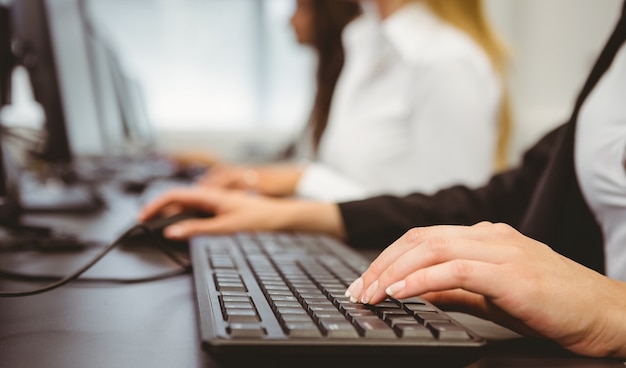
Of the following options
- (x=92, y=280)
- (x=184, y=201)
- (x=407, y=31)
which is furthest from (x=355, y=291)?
(x=407, y=31)

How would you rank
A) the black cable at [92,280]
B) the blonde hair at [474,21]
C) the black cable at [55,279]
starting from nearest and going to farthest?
the black cable at [92,280], the black cable at [55,279], the blonde hair at [474,21]

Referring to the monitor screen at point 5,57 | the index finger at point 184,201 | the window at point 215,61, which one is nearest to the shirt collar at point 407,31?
the index finger at point 184,201

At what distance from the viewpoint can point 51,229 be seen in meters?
0.87

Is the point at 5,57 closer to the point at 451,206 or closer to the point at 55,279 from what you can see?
the point at 55,279

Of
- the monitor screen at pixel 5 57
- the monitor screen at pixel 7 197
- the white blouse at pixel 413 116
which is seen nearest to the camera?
the monitor screen at pixel 7 197

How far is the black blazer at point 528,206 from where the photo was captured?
2.36 ft

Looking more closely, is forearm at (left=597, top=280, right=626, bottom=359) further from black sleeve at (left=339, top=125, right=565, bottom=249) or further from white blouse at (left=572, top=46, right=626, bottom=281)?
black sleeve at (left=339, top=125, right=565, bottom=249)

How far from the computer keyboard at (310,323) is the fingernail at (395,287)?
0.5 inches

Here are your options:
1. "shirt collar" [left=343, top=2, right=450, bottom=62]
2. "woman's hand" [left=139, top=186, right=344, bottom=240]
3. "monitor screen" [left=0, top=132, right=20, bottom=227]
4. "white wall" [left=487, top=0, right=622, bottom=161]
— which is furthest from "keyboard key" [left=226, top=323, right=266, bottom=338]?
"white wall" [left=487, top=0, right=622, bottom=161]

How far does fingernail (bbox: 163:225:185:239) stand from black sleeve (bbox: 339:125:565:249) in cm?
21

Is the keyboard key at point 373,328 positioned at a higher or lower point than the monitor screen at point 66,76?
lower

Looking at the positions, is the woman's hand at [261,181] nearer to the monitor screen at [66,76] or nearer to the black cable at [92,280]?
the monitor screen at [66,76]

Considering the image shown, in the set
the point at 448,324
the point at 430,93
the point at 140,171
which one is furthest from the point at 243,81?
the point at 448,324

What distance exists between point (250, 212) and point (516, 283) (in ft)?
1.66
